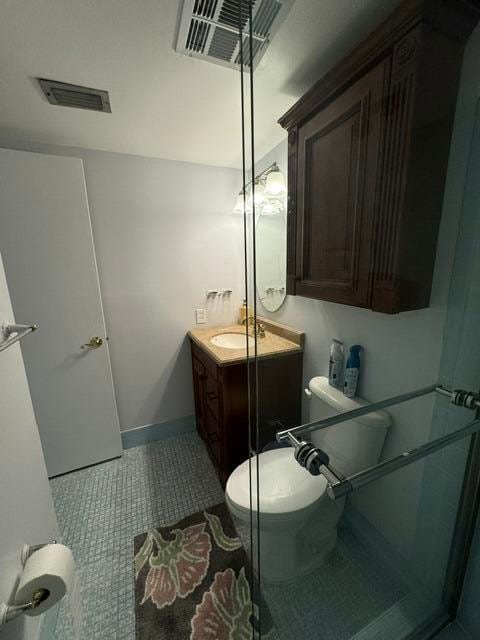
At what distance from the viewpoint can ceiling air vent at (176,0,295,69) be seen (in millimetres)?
738

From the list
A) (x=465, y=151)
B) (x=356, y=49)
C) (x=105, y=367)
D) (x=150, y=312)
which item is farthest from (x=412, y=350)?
(x=105, y=367)

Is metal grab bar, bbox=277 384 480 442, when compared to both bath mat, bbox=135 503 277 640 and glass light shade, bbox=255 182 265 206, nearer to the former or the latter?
bath mat, bbox=135 503 277 640


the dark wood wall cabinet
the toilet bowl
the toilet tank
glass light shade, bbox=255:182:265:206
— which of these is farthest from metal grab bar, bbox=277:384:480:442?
glass light shade, bbox=255:182:265:206

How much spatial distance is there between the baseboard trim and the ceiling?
2.01m

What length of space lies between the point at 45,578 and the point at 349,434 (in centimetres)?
107

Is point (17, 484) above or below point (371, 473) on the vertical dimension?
below

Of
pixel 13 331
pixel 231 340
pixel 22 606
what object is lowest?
pixel 22 606

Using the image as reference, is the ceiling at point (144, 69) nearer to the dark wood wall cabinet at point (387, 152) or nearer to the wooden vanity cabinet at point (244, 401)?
the dark wood wall cabinet at point (387, 152)

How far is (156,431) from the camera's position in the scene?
79.6 inches

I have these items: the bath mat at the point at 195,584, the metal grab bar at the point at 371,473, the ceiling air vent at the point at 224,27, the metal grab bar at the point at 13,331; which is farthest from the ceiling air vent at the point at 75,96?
the bath mat at the point at 195,584

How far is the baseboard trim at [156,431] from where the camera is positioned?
76.6 inches

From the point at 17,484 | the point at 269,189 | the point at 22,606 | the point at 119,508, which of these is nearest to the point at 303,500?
the point at 22,606

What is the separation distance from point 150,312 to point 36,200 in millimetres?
916

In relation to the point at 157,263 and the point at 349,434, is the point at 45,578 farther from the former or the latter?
the point at 157,263
